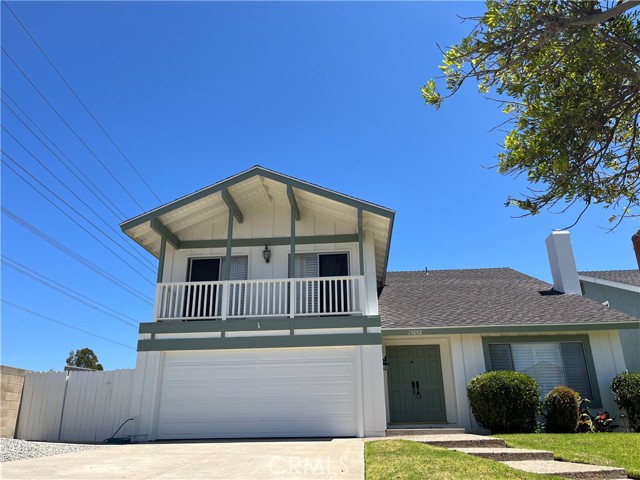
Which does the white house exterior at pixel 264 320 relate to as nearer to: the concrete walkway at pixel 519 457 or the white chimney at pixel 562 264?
the concrete walkway at pixel 519 457

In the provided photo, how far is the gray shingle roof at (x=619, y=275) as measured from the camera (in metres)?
16.9

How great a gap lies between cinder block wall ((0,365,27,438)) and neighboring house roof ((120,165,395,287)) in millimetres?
4477

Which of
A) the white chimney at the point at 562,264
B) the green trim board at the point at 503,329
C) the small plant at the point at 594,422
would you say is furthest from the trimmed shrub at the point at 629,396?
the white chimney at the point at 562,264

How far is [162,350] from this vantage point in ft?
36.1

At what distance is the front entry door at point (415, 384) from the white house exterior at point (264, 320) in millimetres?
2055

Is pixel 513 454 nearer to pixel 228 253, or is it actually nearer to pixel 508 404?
pixel 508 404

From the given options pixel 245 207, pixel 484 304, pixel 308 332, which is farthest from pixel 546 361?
pixel 245 207

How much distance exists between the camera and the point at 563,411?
10.4 metres

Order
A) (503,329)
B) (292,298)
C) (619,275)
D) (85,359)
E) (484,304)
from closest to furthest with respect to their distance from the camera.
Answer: (292,298)
(503,329)
(484,304)
(619,275)
(85,359)

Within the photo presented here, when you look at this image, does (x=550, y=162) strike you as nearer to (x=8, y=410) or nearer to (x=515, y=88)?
(x=515, y=88)

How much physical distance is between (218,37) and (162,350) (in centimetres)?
853

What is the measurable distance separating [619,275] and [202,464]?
696 inches

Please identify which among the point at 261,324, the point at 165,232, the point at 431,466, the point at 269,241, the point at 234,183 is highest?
the point at 234,183

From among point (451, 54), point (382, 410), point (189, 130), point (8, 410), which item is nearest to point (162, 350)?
point (8, 410)
